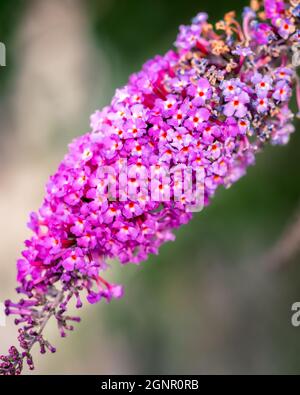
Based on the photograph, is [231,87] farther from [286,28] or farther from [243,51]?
[286,28]

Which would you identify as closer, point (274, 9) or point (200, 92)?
point (200, 92)

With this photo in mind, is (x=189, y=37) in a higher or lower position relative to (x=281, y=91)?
higher

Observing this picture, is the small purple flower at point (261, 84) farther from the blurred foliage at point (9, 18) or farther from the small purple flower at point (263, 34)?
the blurred foliage at point (9, 18)

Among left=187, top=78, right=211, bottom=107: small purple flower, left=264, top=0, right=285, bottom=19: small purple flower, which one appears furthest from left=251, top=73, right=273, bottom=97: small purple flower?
left=264, top=0, right=285, bottom=19: small purple flower

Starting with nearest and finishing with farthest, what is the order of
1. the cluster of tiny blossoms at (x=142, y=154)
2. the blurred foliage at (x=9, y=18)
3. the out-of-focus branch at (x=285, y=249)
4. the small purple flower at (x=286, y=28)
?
the cluster of tiny blossoms at (x=142, y=154)
the small purple flower at (x=286, y=28)
the out-of-focus branch at (x=285, y=249)
the blurred foliage at (x=9, y=18)

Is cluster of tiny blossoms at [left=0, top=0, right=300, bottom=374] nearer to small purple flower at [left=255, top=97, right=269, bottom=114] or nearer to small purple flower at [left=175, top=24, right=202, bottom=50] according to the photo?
small purple flower at [left=255, top=97, right=269, bottom=114]

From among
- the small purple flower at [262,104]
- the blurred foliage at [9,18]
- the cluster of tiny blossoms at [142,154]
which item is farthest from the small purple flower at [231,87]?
the blurred foliage at [9,18]

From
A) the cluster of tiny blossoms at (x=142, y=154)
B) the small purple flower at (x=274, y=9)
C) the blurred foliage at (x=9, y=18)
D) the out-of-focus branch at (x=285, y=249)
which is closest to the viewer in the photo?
the cluster of tiny blossoms at (x=142, y=154)

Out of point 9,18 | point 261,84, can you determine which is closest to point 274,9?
point 261,84
